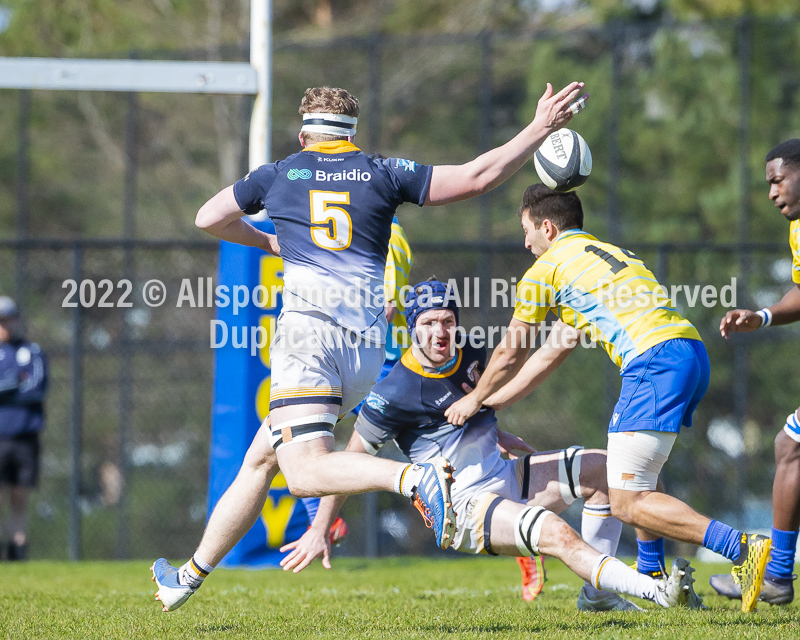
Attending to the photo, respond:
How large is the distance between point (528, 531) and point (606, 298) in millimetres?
1205

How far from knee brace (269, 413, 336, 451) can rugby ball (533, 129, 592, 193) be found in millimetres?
1693

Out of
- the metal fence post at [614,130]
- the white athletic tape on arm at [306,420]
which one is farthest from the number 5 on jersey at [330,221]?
the metal fence post at [614,130]

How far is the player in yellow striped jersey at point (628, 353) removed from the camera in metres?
4.30

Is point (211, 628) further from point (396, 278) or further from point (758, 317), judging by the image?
point (758, 317)

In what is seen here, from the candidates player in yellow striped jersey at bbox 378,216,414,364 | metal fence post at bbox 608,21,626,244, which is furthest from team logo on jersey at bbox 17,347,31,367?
metal fence post at bbox 608,21,626,244

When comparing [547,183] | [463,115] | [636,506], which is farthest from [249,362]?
[463,115]

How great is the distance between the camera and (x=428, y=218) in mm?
16281

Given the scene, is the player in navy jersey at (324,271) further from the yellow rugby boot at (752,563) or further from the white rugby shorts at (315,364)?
the yellow rugby boot at (752,563)

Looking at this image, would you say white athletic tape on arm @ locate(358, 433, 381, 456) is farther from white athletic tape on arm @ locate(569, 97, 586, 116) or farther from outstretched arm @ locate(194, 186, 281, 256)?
white athletic tape on arm @ locate(569, 97, 586, 116)

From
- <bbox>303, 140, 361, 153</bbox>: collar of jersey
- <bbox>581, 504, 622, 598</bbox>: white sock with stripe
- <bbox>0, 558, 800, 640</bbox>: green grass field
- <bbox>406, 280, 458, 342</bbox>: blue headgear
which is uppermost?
<bbox>303, 140, 361, 153</bbox>: collar of jersey

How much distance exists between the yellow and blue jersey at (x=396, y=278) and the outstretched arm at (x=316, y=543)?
3.90 ft

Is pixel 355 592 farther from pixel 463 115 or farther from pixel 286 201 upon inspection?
pixel 463 115

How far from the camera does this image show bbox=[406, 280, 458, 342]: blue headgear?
16.9 feet

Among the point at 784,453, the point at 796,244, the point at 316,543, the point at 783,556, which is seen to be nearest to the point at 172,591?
the point at 316,543
